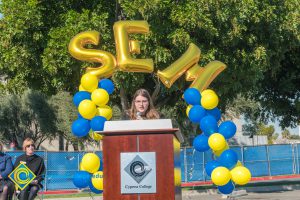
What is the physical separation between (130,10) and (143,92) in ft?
28.5

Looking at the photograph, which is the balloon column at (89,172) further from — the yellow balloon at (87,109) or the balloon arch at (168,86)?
the yellow balloon at (87,109)

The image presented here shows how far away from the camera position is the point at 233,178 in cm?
819

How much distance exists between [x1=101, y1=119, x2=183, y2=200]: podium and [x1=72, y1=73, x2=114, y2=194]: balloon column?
8.36 feet

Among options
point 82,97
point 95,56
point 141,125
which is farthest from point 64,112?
point 141,125

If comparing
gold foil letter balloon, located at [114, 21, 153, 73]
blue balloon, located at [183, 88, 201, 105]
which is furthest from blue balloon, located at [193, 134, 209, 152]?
gold foil letter balloon, located at [114, 21, 153, 73]

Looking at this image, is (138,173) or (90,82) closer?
(138,173)

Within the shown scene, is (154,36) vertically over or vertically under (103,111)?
over

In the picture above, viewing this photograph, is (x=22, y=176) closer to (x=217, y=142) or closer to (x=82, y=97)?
(x=82, y=97)

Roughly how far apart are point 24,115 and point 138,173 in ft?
142

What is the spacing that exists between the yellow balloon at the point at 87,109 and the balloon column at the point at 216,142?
4.96ft

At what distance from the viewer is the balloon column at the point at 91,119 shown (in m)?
8.30

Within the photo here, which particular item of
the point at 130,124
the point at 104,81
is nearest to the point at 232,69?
the point at 104,81

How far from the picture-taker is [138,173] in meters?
5.55

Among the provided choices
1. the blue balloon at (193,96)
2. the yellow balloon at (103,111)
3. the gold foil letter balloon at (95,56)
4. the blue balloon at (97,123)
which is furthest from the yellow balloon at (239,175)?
the gold foil letter balloon at (95,56)
